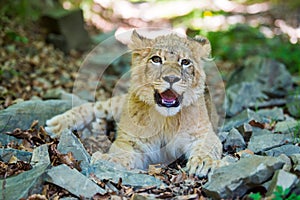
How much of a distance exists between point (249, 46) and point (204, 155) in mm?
7520

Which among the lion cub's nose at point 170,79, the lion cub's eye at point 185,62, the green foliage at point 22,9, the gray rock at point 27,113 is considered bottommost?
the gray rock at point 27,113

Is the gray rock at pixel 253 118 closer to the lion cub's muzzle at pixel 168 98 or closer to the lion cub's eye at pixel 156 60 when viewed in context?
the lion cub's muzzle at pixel 168 98

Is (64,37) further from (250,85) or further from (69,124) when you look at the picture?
(69,124)

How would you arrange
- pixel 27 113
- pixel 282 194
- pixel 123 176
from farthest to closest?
pixel 27 113, pixel 123 176, pixel 282 194

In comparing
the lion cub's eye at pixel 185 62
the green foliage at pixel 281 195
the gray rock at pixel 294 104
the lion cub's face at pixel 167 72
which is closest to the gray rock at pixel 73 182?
the lion cub's face at pixel 167 72

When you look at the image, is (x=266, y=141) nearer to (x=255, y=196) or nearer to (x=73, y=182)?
(x=255, y=196)

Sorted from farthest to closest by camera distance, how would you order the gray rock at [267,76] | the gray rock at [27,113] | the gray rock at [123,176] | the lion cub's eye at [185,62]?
1. the gray rock at [267,76]
2. the gray rock at [27,113]
3. the lion cub's eye at [185,62]
4. the gray rock at [123,176]

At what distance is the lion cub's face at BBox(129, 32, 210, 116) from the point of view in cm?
453

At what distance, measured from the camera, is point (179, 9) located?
14.9 metres

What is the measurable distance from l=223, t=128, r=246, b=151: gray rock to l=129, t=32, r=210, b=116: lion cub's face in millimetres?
717

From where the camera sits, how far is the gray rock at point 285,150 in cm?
469

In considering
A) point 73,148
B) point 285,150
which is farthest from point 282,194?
point 73,148

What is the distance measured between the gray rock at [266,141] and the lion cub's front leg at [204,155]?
1.44 feet

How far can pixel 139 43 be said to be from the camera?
4.98 m
